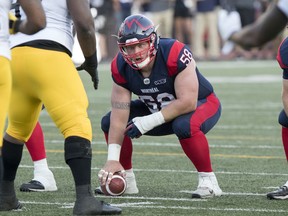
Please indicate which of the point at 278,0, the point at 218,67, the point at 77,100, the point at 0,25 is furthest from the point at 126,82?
the point at 218,67

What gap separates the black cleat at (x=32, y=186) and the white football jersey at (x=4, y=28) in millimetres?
1739

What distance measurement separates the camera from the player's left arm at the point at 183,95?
20.3 ft

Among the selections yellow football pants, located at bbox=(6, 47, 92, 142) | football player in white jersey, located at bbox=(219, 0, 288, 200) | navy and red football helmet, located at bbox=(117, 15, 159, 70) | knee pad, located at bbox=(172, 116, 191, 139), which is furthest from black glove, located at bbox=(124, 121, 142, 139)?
football player in white jersey, located at bbox=(219, 0, 288, 200)

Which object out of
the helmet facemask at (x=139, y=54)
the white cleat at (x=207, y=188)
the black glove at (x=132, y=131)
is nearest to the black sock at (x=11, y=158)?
the black glove at (x=132, y=131)

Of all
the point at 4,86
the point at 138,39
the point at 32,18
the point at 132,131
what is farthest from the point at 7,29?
the point at 132,131

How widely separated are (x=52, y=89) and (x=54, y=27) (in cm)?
40

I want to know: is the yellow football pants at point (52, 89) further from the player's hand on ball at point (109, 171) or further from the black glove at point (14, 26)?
the player's hand on ball at point (109, 171)

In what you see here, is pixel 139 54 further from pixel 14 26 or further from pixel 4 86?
pixel 4 86

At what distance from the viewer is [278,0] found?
4.32 metres

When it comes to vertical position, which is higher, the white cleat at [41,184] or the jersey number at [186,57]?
the jersey number at [186,57]

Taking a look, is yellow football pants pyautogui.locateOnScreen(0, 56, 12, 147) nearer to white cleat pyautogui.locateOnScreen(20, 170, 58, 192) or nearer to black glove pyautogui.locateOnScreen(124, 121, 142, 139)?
black glove pyautogui.locateOnScreen(124, 121, 142, 139)

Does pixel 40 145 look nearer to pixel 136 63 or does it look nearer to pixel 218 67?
pixel 136 63

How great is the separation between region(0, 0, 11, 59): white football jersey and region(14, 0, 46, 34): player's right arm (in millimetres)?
82

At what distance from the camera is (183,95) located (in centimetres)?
618
